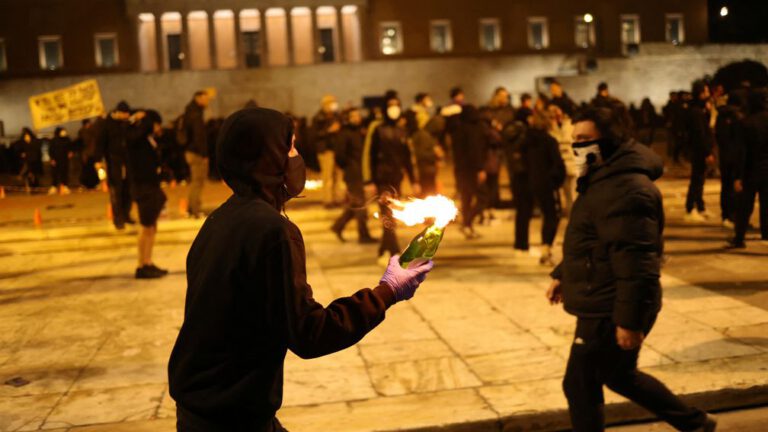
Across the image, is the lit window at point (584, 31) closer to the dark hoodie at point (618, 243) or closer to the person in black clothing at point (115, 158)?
the person in black clothing at point (115, 158)

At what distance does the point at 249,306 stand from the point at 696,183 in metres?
Result: 11.3

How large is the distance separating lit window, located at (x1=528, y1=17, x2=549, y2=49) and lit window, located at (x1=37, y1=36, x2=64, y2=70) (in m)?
29.4

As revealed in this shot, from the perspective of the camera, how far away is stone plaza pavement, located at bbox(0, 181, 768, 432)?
18.5 feet

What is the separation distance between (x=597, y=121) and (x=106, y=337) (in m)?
5.14

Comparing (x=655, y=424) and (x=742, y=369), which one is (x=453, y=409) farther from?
(x=742, y=369)

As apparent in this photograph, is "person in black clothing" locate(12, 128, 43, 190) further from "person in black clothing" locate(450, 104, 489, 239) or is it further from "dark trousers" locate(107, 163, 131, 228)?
"person in black clothing" locate(450, 104, 489, 239)

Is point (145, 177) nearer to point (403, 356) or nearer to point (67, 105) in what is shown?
point (403, 356)

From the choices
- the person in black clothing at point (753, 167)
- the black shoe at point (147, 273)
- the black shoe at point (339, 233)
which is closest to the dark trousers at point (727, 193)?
the person in black clothing at point (753, 167)

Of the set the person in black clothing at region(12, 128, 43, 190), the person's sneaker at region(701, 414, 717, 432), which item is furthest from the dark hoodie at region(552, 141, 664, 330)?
the person in black clothing at region(12, 128, 43, 190)

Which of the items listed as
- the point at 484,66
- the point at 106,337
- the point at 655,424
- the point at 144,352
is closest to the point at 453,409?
the point at 655,424

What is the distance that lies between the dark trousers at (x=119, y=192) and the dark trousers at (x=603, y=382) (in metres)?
9.54

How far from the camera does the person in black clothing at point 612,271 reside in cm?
396

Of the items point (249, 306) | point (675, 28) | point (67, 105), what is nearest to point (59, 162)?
point (67, 105)

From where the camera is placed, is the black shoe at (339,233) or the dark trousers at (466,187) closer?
the dark trousers at (466,187)
